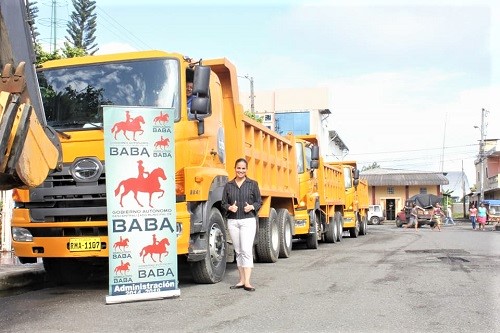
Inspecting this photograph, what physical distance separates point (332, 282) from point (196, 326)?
10.7 feet

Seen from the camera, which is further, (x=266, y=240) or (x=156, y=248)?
(x=266, y=240)

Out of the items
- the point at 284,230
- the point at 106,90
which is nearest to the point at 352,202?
the point at 284,230

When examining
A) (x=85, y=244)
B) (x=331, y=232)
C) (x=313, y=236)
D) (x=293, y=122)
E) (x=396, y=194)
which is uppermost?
(x=293, y=122)

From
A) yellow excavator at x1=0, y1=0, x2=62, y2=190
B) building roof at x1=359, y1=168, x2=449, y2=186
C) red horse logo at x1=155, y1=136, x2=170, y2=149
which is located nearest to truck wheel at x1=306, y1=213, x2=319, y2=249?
red horse logo at x1=155, y1=136, x2=170, y2=149

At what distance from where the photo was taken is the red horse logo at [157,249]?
6855 mm

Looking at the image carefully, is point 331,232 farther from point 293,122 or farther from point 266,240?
point 293,122

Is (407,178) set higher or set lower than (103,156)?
higher

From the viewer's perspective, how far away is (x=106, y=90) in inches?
299

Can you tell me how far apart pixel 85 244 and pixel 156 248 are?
86 centimetres

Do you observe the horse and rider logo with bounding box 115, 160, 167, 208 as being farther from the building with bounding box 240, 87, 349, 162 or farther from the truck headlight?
the building with bounding box 240, 87, 349, 162

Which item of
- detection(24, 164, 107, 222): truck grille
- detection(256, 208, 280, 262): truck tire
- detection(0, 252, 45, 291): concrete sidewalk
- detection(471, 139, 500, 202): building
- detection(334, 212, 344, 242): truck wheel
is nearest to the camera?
detection(24, 164, 107, 222): truck grille

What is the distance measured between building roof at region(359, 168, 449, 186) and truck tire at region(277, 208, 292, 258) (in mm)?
46514

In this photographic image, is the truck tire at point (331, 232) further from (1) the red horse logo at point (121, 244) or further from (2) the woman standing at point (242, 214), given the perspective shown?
(1) the red horse logo at point (121, 244)

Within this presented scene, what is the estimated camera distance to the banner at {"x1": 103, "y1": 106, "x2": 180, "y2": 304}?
6.70 metres
